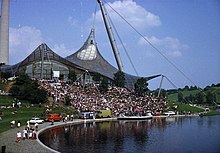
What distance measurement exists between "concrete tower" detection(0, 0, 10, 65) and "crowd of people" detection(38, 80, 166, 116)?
36608mm

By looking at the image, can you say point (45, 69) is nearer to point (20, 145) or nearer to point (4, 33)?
point (4, 33)

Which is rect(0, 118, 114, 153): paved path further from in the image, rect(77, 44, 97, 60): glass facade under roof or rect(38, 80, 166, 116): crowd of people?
rect(77, 44, 97, 60): glass facade under roof

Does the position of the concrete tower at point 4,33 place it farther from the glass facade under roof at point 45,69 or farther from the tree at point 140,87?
the tree at point 140,87

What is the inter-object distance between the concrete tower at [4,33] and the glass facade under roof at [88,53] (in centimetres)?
2024

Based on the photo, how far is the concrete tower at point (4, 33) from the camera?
84.4 m

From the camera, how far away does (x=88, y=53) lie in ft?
284

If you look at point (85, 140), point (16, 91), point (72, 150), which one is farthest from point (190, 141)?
point (16, 91)

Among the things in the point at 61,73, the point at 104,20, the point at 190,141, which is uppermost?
the point at 104,20

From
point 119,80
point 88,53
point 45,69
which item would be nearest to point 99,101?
point 119,80

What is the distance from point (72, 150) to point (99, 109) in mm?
26606

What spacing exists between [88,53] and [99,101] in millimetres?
39110

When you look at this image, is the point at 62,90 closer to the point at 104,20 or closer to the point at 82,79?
the point at 82,79

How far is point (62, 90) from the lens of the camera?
166 ft

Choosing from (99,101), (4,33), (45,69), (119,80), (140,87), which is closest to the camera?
(99,101)
